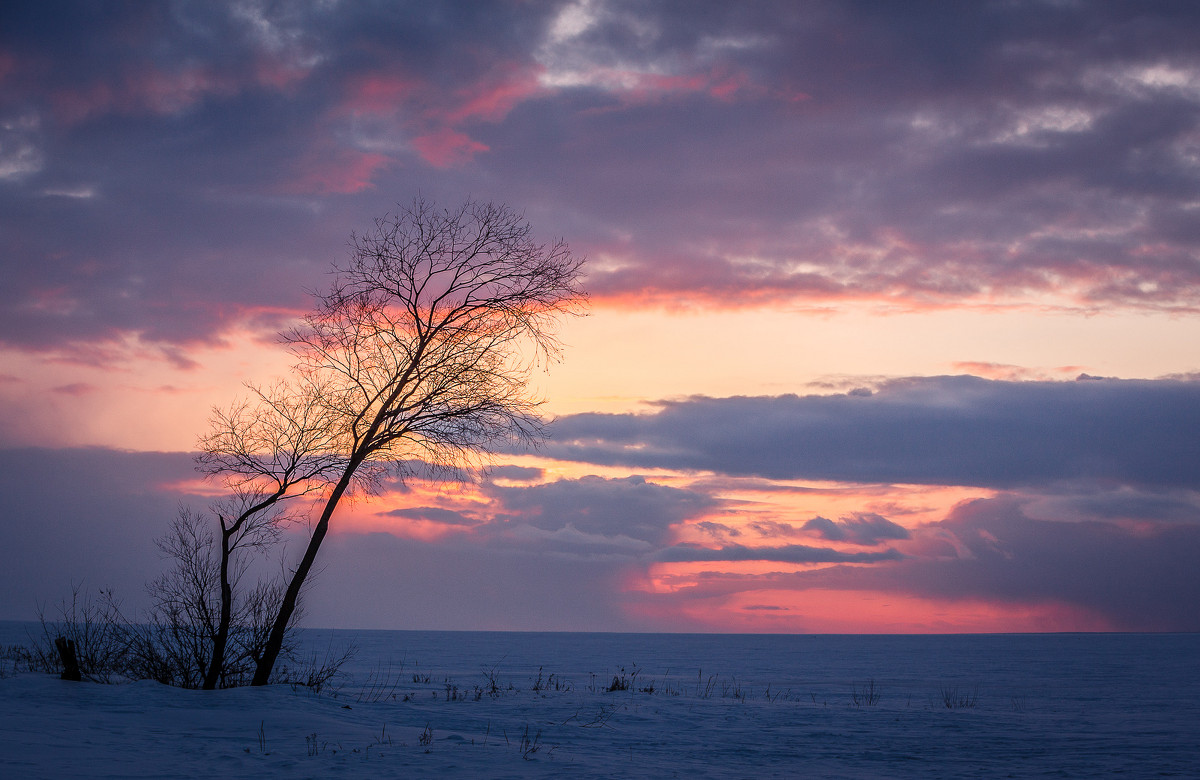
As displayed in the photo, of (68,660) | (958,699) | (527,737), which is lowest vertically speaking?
(958,699)

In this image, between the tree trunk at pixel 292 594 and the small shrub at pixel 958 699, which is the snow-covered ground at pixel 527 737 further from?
the small shrub at pixel 958 699

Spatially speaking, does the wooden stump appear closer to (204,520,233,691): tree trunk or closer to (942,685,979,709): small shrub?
(204,520,233,691): tree trunk

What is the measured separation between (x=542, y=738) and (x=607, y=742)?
132 cm

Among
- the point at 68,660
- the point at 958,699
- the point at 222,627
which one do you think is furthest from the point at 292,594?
the point at 958,699

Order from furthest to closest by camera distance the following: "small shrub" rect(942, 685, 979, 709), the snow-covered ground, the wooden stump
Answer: "small shrub" rect(942, 685, 979, 709), the wooden stump, the snow-covered ground

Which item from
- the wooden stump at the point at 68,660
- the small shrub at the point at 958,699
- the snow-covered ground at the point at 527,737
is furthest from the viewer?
the small shrub at the point at 958,699

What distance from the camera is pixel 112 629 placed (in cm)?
1958

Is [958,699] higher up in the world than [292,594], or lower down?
lower down

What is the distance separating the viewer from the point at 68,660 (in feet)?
54.9

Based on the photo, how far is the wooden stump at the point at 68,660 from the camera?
16641 mm

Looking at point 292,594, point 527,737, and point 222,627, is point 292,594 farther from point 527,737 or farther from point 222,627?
point 527,737

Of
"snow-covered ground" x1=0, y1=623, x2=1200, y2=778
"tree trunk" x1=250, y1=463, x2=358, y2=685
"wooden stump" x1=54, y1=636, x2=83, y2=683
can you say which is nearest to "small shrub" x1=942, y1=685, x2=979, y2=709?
"snow-covered ground" x1=0, y1=623, x2=1200, y2=778

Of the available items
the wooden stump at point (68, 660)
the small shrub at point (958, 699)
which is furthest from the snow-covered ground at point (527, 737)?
the small shrub at point (958, 699)

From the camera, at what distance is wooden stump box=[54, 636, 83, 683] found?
16641mm
